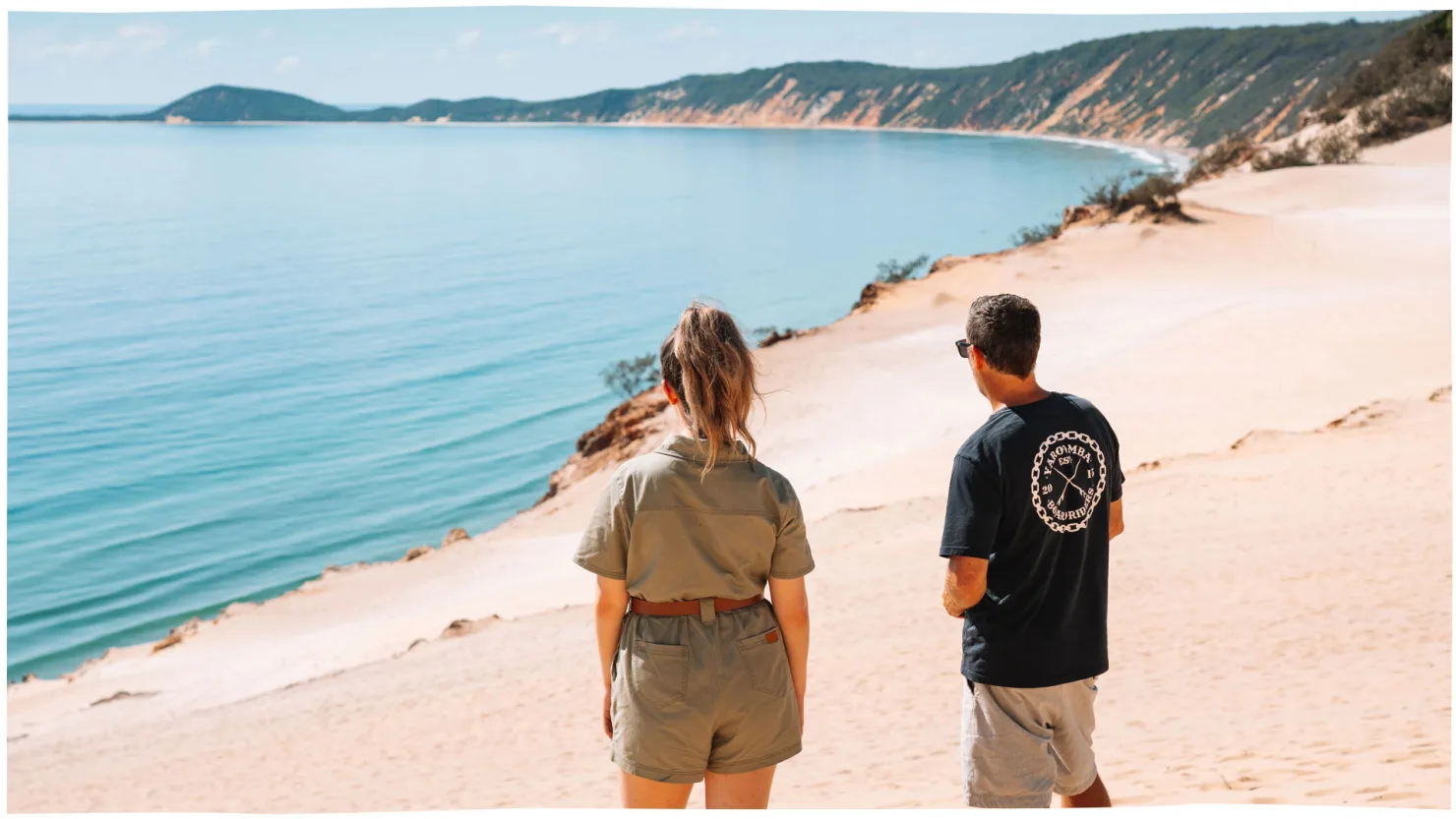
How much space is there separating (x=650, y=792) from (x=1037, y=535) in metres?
1.08

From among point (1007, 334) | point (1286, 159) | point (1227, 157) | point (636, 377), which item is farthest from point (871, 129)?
point (1007, 334)

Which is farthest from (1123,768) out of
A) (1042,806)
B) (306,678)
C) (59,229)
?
(59,229)

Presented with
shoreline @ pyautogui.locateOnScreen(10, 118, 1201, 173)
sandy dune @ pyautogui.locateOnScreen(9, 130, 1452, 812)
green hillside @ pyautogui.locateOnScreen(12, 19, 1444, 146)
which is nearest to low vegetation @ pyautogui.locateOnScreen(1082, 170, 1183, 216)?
sandy dune @ pyautogui.locateOnScreen(9, 130, 1452, 812)

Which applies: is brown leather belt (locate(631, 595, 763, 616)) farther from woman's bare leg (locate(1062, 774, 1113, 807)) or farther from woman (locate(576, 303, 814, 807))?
woman's bare leg (locate(1062, 774, 1113, 807))

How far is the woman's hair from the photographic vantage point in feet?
8.38

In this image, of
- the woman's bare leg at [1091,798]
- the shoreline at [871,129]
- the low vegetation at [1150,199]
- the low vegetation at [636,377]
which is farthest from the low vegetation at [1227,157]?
the woman's bare leg at [1091,798]

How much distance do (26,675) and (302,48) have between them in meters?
36.5

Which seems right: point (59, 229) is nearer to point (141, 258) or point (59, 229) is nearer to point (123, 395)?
point (141, 258)

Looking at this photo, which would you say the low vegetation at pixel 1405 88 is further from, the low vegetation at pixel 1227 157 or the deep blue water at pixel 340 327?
the deep blue water at pixel 340 327

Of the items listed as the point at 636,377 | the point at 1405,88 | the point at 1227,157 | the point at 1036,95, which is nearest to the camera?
the point at 636,377

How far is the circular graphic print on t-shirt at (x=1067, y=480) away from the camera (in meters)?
2.74

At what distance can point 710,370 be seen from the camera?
8.43 feet

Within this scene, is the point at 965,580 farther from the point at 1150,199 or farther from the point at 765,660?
the point at 1150,199

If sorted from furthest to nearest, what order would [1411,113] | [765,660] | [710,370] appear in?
[1411,113]
[765,660]
[710,370]
